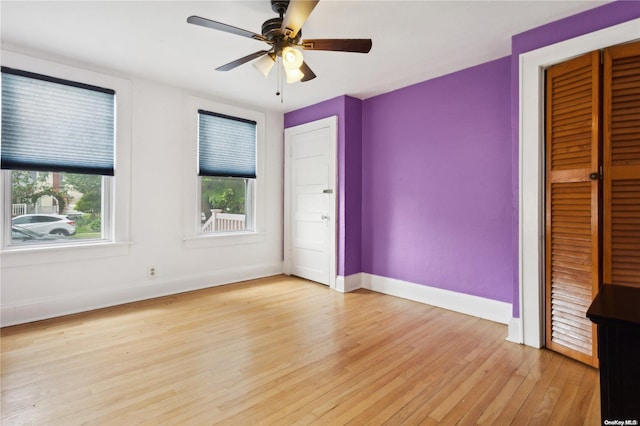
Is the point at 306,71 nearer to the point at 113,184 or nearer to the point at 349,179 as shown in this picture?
the point at 349,179

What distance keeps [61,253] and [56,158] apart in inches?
36.8

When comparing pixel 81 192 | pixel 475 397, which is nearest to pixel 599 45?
pixel 475 397

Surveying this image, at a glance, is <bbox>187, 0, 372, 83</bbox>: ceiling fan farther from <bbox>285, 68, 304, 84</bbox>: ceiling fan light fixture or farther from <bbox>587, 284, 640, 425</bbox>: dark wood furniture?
<bbox>587, 284, 640, 425</bbox>: dark wood furniture

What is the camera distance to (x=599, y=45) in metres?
2.18

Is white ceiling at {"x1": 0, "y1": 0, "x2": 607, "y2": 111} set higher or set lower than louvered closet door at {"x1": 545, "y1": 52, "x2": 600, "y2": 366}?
higher

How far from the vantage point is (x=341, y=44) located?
215cm

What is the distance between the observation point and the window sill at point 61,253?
2.92 m

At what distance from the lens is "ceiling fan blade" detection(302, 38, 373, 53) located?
83.0 inches

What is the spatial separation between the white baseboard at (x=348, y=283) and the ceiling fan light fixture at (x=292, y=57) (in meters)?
2.67

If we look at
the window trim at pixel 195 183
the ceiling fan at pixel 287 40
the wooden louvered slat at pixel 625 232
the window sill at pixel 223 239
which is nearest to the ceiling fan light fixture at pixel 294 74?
the ceiling fan at pixel 287 40

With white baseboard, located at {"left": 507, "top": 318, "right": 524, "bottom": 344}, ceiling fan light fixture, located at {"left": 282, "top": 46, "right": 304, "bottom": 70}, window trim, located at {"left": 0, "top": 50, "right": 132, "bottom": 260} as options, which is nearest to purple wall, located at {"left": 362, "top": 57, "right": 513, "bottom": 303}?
white baseboard, located at {"left": 507, "top": 318, "right": 524, "bottom": 344}

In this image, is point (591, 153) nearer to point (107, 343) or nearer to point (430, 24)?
point (430, 24)

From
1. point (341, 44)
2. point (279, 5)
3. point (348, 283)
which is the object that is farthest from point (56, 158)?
point (348, 283)

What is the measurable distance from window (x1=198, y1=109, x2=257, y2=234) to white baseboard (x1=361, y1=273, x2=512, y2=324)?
2.01m
